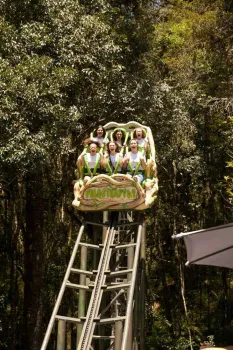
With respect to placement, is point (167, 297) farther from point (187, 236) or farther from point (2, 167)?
point (187, 236)

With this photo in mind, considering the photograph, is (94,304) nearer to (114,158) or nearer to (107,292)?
(107,292)

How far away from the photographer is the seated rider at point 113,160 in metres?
9.27

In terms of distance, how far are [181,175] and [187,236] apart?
11255 mm

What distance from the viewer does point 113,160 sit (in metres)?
9.41

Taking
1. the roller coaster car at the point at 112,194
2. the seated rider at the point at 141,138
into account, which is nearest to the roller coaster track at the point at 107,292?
the roller coaster car at the point at 112,194

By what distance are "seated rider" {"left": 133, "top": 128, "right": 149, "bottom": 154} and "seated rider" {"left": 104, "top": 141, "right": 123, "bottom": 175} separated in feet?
1.19

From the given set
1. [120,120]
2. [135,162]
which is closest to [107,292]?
[135,162]

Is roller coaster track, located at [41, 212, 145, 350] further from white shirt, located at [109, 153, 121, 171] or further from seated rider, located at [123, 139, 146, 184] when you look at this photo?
white shirt, located at [109, 153, 121, 171]

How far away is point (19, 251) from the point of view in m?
16.2

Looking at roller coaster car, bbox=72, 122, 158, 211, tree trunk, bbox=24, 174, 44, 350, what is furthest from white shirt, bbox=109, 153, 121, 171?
tree trunk, bbox=24, 174, 44, 350

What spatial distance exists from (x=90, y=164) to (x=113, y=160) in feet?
1.17

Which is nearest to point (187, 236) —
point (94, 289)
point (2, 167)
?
point (94, 289)

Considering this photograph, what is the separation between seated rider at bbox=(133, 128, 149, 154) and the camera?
31.4 ft

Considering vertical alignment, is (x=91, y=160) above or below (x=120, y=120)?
below
